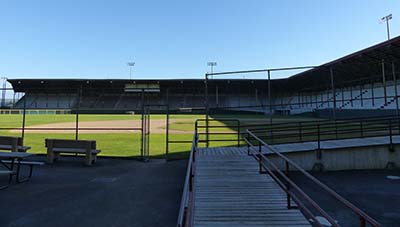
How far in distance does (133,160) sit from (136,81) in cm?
4705

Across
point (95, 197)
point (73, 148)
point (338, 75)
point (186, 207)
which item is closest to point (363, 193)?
point (186, 207)

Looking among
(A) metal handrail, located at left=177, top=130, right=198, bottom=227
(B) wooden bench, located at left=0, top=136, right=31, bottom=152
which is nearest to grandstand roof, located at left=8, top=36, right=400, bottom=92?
(B) wooden bench, located at left=0, top=136, right=31, bottom=152

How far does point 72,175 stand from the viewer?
8.17 m

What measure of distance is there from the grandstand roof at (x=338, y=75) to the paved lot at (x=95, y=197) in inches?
311

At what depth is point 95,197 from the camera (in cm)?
605

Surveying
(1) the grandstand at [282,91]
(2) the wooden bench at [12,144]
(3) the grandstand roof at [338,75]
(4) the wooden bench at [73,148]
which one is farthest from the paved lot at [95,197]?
(1) the grandstand at [282,91]

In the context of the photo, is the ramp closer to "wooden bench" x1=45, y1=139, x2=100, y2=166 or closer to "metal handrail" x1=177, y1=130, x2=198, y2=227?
"metal handrail" x1=177, y1=130, x2=198, y2=227

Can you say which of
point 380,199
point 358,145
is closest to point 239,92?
point 358,145

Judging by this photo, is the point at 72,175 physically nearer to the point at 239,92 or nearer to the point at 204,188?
the point at 204,188

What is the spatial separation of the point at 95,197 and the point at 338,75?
1338 inches

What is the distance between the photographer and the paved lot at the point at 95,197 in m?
4.79

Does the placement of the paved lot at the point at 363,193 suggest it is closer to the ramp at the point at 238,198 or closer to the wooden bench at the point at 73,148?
the ramp at the point at 238,198

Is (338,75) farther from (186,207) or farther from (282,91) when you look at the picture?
(186,207)

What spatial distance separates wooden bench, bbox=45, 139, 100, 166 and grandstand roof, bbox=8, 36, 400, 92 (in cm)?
569
